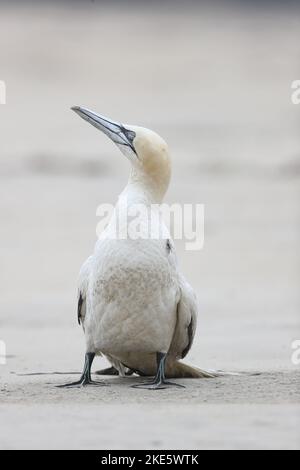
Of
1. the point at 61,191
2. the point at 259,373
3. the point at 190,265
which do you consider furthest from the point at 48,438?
the point at 61,191

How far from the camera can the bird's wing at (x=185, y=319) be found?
32.1 ft

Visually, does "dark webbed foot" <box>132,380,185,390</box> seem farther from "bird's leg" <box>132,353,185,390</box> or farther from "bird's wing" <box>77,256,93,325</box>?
"bird's wing" <box>77,256,93,325</box>

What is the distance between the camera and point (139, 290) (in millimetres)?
9469

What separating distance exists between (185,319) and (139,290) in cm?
54

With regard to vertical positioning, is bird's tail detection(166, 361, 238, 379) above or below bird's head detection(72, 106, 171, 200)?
below

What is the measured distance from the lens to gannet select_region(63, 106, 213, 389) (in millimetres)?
9469

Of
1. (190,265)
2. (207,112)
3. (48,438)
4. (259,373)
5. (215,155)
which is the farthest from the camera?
(207,112)

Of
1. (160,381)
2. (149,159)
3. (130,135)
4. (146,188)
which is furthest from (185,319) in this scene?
(130,135)

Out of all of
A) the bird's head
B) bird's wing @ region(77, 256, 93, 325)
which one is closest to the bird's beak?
the bird's head

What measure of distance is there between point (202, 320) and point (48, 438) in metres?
6.08

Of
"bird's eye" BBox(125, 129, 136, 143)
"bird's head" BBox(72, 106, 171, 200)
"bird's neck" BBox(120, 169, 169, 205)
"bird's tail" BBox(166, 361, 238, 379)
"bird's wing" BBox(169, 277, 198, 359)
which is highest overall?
"bird's eye" BBox(125, 129, 136, 143)

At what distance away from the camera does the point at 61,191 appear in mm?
24062

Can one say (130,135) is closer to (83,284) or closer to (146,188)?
(146,188)
